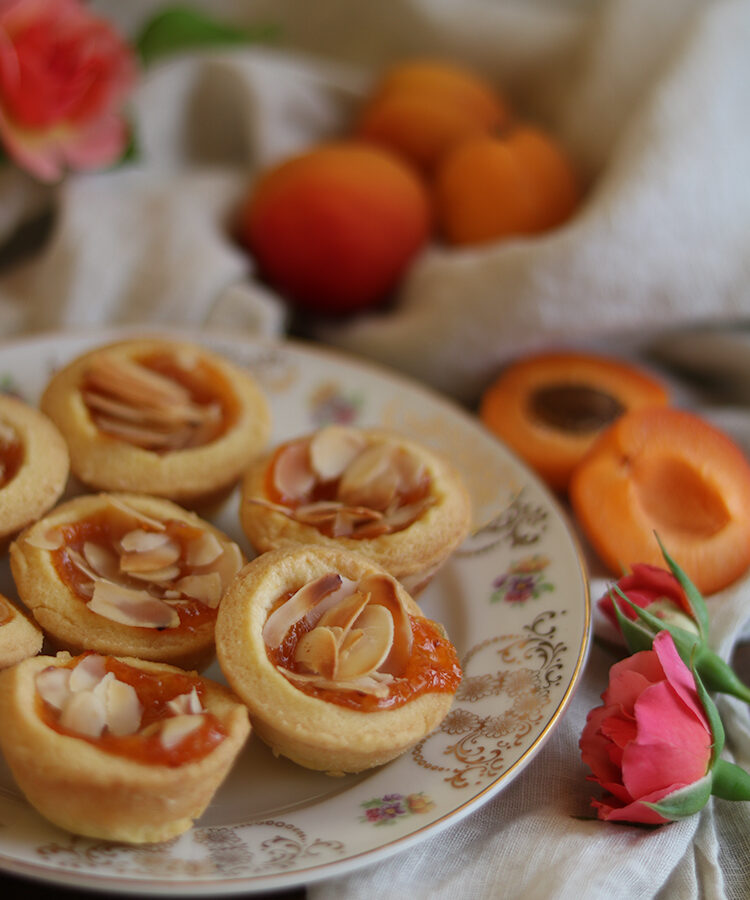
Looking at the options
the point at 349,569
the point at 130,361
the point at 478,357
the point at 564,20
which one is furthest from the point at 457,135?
the point at 349,569

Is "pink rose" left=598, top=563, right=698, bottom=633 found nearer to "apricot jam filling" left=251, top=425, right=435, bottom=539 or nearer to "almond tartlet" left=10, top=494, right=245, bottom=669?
"apricot jam filling" left=251, top=425, right=435, bottom=539

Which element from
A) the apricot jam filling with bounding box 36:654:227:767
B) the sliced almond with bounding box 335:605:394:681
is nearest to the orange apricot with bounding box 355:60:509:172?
the sliced almond with bounding box 335:605:394:681

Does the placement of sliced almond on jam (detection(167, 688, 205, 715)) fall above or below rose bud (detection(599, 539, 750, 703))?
below

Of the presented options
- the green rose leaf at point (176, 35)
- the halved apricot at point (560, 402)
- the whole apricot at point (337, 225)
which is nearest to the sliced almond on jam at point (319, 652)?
the halved apricot at point (560, 402)

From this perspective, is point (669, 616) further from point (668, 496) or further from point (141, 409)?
point (141, 409)

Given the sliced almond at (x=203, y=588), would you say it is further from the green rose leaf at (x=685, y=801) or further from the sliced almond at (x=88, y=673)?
the green rose leaf at (x=685, y=801)

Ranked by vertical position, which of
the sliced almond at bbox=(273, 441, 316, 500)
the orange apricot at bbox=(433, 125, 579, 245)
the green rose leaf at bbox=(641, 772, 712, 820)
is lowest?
the sliced almond at bbox=(273, 441, 316, 500)

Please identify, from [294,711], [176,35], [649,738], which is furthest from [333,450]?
[176,35]
